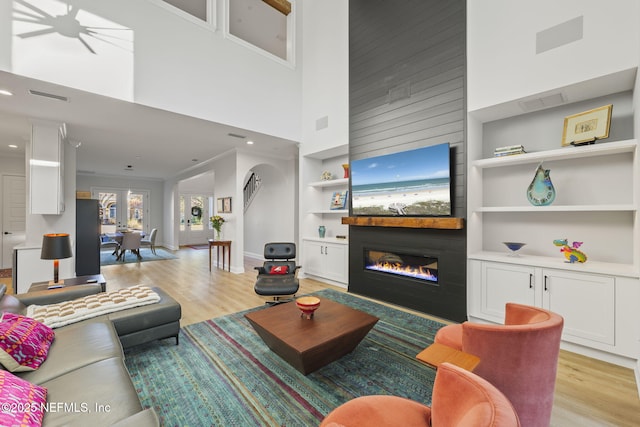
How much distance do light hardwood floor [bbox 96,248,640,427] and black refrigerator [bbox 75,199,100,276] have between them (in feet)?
1.62

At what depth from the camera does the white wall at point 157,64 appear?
3074 millimetres

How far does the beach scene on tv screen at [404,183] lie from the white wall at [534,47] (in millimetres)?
804

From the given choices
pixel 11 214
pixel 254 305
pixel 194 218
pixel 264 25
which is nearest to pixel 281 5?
pixel 264 25

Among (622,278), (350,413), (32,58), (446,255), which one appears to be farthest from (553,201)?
(32,58)

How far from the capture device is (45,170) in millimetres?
4141

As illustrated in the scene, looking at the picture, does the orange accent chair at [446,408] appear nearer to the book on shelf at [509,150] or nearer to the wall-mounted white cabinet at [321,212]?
the book on shelf at [509,150]

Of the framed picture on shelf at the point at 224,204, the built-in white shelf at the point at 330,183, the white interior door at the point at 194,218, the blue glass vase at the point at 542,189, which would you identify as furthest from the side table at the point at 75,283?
the white interior door at the point at 194,218

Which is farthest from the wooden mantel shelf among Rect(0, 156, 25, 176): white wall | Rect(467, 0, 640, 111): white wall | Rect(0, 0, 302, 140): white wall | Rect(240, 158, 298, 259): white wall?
Rect(0, 156, 25, 176): white wall

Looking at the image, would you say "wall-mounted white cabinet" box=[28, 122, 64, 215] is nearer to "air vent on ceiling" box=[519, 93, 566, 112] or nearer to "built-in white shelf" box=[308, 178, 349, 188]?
"built-in white shelf" box=[308, 178, 349, 188]

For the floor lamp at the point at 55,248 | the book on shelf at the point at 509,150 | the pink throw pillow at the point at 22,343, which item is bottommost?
the pink throw pillow at the point at 22,343

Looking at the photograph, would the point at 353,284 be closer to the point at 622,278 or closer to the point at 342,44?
the point at 622,278

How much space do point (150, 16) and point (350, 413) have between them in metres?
5.17

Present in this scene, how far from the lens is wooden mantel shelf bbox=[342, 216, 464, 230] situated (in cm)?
331

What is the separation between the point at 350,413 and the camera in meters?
1.17
